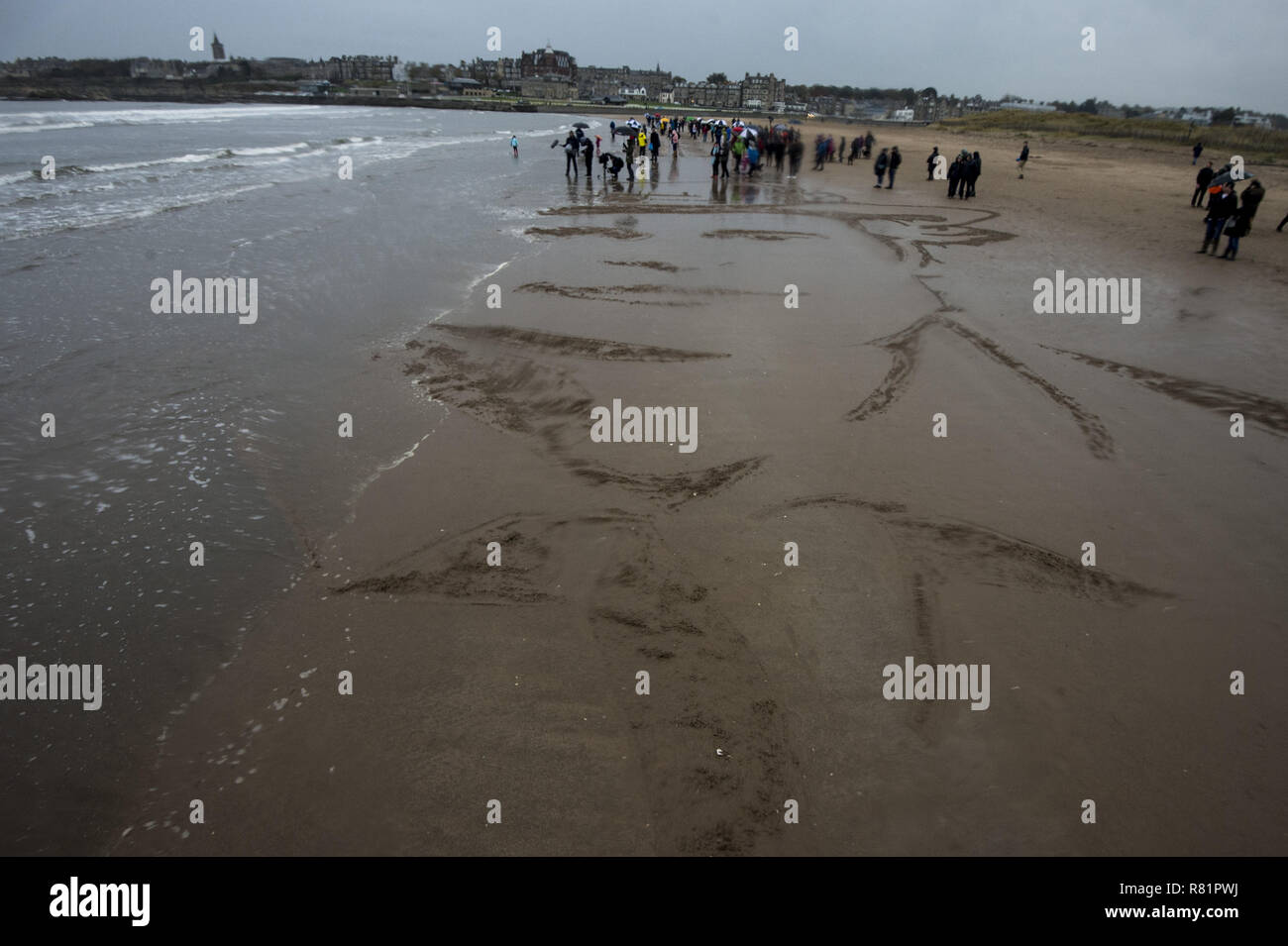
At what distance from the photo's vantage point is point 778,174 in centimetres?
3231

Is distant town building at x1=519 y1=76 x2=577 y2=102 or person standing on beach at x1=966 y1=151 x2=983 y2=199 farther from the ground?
distant town building at x1=519 y1=76 x2=577 y2=102

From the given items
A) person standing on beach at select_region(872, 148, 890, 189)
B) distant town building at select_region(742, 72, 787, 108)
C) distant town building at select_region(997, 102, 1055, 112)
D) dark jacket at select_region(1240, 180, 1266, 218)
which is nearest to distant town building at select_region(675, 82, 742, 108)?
distant town building at select_region(742, 72, 787, 108)

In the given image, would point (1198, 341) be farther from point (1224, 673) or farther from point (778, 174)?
point (778, 174)

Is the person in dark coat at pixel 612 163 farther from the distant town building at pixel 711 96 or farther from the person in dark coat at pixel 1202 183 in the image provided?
the distant town building at pixel 711 96

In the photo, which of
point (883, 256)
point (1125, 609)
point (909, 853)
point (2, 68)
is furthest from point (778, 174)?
point (2, 68)

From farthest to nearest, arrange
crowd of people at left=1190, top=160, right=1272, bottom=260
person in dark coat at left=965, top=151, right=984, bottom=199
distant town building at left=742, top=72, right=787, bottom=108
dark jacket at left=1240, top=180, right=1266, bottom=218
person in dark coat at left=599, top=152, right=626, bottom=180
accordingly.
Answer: distant town building at left=742, top=72, right=787, bottom=108 < person in dark coat at left=599, top=152, right=626, bottom=180 < person in dark coat at left=965, top=151, right=984, bottom=199 < dark jacket at left=1240, top=180, right=1266, bottom=218 < crowd of people at left=1190, top=160, right=1272, bottom=260

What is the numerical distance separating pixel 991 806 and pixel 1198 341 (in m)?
10.2

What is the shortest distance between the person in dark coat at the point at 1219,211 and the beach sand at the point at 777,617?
7.37m

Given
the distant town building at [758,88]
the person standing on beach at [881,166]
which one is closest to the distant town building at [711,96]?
the distant town building at [758,88]

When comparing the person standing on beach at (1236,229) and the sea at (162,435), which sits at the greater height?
the person standing on beach at (1236,229)

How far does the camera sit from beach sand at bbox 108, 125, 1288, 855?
11.2 feet

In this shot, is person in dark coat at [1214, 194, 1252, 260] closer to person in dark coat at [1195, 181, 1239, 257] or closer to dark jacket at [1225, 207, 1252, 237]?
dark jacket at [1225, 207, 1252, 237]

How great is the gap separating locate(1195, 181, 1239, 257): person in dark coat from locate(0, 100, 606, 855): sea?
1578 centimetres

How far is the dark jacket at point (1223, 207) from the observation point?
14945 millimetres
